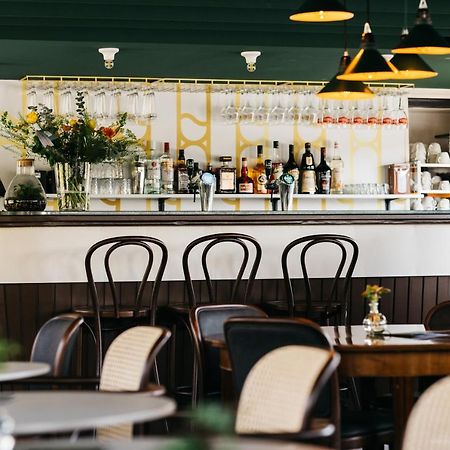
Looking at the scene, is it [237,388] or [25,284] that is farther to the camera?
[25,284]

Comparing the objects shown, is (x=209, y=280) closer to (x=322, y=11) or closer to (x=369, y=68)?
(x=369, y=68)

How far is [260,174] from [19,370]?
6.40 metres

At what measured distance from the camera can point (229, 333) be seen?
404 centimetres

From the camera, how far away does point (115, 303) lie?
5754 mm

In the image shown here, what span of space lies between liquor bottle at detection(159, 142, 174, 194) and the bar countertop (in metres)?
3.22

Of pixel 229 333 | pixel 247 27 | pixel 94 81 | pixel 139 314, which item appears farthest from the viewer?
pixel 94 81

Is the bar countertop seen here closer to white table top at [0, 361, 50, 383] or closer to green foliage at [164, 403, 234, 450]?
white table top at [0, 361, 50, 383]

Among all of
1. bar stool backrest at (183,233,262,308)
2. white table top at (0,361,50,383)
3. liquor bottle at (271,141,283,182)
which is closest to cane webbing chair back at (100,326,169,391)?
white table top at (0,361,50,383)

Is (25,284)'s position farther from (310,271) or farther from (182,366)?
(310,271)

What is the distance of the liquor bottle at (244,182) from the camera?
970 cm

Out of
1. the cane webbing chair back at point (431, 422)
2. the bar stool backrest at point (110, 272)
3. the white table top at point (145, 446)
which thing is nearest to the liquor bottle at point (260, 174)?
the bar stool backrest at point (110, 272)

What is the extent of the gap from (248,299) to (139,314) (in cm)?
63

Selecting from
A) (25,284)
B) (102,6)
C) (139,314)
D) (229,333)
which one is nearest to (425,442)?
(229,333)

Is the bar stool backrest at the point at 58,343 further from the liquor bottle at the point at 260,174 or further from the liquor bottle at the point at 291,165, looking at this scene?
the liquor bottle at the point at 291,165
